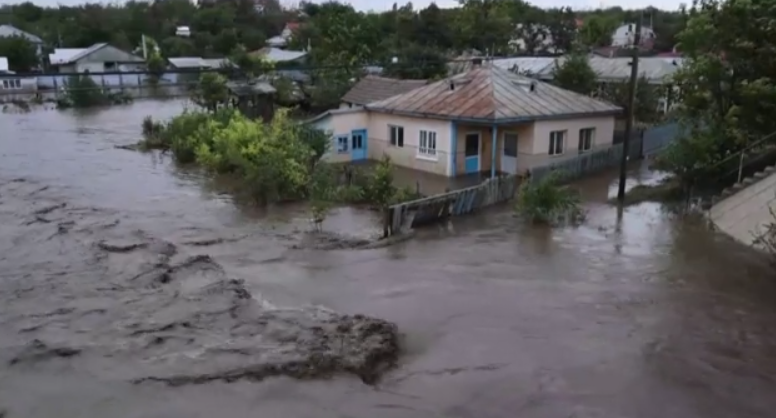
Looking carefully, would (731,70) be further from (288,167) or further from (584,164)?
(288,167)

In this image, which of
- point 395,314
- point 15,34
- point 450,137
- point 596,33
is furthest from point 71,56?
A: point 395,314

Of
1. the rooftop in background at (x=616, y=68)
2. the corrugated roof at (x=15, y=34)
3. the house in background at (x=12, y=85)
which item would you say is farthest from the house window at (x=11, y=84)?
the rooftop in background at (x=616, y=68)

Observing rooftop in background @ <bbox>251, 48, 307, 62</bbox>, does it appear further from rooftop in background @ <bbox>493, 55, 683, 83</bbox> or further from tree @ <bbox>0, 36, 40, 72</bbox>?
rooftop in background @ <bbox>493, 55, 683, 83</bbox>

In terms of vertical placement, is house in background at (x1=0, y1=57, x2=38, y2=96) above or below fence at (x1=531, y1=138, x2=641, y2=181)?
above

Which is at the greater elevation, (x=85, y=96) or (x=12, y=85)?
(x=12, y=85)

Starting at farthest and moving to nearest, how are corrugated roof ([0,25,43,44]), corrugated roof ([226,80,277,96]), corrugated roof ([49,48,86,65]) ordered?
corrugated roof ([0,25,43,44]) → corrugated roof ([49,48,86,65]) → corrugated roof ([226,80,277,96])

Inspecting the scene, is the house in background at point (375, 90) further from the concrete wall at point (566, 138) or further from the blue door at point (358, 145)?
the concrete wall at point (566, 138)

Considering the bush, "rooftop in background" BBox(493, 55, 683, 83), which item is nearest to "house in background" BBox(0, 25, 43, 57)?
"rooftop in background" BBox(493, 55, 683, 83)

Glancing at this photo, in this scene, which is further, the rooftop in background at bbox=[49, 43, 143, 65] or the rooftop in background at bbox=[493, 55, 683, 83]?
the rooftop in background at bbox=[49, 43, 143, 65]

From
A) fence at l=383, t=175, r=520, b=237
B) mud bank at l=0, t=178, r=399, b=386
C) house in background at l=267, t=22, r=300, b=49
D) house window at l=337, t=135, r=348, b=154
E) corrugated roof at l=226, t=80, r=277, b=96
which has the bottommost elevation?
mud bank at l=0, t=178, r=399, b=386
